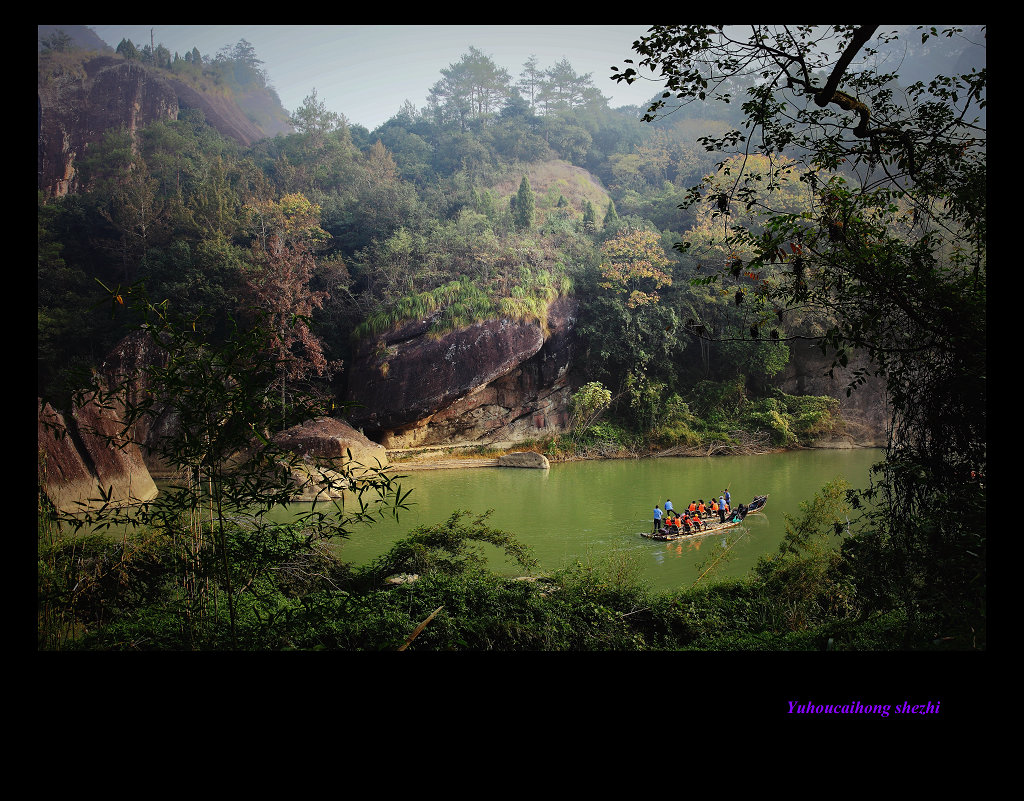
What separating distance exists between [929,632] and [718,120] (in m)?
23.7

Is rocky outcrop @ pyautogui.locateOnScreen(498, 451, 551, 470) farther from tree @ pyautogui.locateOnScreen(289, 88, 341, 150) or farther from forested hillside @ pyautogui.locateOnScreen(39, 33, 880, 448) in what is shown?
tree @ pyautogui.locateOnScreen(289, 88, 341, 150)

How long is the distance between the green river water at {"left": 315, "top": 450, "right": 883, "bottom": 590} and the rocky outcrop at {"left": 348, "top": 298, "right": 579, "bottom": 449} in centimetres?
134

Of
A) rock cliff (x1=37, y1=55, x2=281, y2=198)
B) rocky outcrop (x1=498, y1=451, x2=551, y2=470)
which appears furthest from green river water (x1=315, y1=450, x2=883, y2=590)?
rock cliff (x1=37, y1=55, x2=281, y2=198)

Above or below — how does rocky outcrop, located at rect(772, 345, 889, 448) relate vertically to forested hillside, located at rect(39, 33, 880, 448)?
below

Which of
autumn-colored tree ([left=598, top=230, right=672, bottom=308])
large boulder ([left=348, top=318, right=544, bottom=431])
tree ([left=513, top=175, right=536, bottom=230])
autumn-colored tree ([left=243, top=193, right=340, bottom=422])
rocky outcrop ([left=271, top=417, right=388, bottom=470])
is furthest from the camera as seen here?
tree ([left=513, top=175, right=536, bottom=230])

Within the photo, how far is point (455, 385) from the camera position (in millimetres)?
11289

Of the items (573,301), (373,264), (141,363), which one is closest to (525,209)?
(573,301)

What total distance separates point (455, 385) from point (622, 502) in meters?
4.46

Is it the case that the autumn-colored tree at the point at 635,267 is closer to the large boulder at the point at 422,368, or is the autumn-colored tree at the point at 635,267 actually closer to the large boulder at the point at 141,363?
the large boulder at the point at 422,368

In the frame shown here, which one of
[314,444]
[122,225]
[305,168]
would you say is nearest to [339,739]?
[314,444]

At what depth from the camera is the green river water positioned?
579cm

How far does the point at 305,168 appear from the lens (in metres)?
16.1
